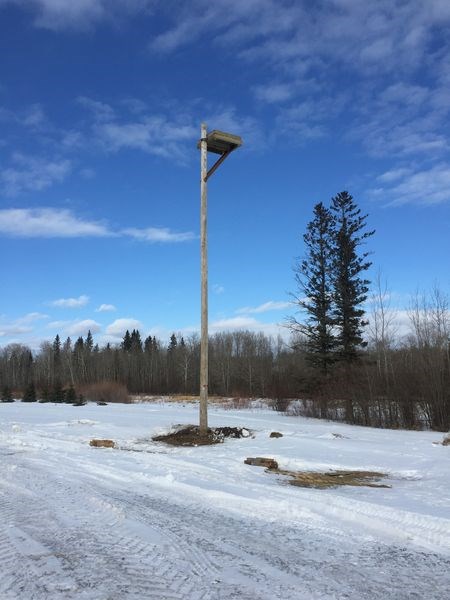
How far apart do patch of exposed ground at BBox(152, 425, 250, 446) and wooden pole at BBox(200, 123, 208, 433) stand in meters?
0.30

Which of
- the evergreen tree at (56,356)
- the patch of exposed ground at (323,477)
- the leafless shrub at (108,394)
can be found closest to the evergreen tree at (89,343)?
the evergreen tree at (56,356)

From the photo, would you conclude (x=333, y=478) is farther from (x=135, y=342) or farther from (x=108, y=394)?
(x=135, y=342)

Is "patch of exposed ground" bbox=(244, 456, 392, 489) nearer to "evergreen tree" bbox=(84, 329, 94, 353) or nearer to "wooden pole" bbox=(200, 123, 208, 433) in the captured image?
"wooden pole" bbox=(200, 123, 208, 433)

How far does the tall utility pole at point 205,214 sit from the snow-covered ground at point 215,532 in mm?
3550

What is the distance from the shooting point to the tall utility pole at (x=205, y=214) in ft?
43.7

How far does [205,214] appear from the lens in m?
14.0

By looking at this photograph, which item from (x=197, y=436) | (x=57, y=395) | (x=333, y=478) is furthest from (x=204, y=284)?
(x=57, y=395)

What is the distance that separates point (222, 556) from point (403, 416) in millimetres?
16510

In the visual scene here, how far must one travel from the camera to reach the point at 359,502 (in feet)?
19.7

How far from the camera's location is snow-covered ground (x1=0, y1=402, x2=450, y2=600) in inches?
145

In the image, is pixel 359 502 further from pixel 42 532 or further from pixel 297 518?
pixel 42 532

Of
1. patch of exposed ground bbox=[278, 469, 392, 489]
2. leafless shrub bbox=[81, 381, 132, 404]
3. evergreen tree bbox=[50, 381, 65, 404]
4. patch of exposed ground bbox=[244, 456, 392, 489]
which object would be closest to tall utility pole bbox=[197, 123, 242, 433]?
patch of exposed ground bbox=[244, 456, 392, 489]

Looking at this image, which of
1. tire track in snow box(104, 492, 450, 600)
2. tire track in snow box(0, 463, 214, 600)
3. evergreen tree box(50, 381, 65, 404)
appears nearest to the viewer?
tire track in snow box(0, 463, 214, 600)

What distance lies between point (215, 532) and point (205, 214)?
1006 cm
